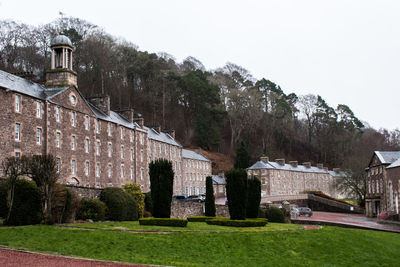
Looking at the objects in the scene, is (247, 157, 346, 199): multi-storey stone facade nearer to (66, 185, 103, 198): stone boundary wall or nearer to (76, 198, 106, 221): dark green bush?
(66, 185, 103, 198): stone boundary wall

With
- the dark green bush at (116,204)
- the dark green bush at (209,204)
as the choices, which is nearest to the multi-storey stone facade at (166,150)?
the dark green bush at (209,204)

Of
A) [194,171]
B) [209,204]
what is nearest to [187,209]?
[209,204]

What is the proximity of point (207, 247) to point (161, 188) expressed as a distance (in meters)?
7.41

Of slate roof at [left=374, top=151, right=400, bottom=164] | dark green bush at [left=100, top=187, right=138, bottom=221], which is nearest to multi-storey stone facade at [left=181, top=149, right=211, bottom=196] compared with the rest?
slate roof at [left=374, top=151, right=400, bottom=164]

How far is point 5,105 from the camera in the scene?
106ft

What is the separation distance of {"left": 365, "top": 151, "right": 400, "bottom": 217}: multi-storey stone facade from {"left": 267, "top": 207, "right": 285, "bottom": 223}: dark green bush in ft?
50.4

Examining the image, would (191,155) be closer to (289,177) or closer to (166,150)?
(166,150)

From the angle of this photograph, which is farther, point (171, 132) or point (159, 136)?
point (171, 132)

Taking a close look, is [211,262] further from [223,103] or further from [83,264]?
→ [223,103]

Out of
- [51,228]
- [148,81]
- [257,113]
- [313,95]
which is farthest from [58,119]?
[313,95]

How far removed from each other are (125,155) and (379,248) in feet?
104

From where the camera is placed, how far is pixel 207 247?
2044cm

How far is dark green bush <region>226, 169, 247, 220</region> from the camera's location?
101 feet

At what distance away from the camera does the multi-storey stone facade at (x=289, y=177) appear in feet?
262
